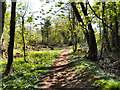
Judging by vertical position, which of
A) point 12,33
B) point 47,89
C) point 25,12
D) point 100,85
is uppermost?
point 25,12

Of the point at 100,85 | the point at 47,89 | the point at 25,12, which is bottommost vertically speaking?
the point at 47,89

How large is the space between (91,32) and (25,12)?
26.5 ft

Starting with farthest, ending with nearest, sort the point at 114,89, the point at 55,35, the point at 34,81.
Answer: the point at 55,35 → the point at 34,81 → the point at 114,89

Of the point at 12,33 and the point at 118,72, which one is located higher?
the point at 12,33

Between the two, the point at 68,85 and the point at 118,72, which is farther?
the point at 118,72

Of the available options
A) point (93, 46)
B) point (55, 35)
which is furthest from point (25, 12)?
point (55, 35)

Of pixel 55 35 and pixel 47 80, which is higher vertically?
pixel 55 35

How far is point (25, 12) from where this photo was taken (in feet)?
44.4

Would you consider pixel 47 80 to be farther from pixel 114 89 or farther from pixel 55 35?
pixel 55 35

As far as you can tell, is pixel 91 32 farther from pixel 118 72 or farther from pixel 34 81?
pixel 34 81

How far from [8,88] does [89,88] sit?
4516 millimetres

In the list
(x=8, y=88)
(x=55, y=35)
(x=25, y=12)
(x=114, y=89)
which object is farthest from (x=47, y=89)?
(x=55, y=35)

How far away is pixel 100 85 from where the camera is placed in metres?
5.77

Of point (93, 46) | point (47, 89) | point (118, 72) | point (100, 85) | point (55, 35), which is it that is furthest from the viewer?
point (55, 35)
